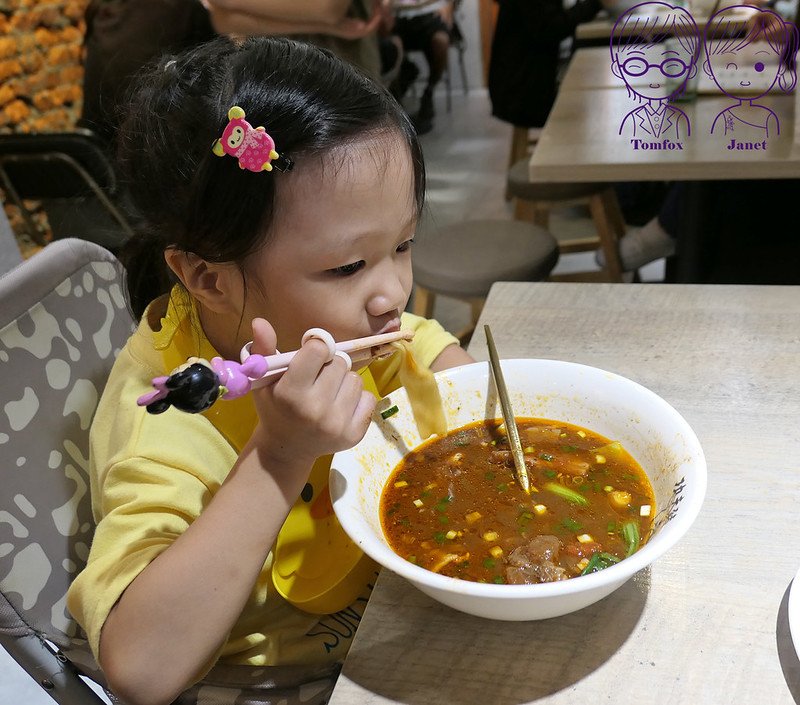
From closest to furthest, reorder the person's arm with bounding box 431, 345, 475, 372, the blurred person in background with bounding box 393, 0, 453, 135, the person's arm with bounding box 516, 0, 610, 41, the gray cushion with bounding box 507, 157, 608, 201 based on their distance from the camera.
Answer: the person's arm with bounding box 431, 345, 475, 372 < the gray cushion with bounding box 507, 157, 608, 201 < the person's arm with bounding box 516, 0, 610, 41 < the blurred person in background with bounding box 393, 0, 453, 135

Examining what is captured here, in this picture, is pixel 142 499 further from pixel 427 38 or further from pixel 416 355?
pixel 427 38

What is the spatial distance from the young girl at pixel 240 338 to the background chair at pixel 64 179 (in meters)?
1.60

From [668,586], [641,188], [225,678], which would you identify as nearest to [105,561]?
[225,678]

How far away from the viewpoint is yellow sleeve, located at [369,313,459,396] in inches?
52.1

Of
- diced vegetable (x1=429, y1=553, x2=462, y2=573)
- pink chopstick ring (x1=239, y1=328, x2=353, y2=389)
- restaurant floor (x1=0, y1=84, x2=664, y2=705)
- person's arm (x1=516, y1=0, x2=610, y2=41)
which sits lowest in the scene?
restaurant floor (x1=0, y1=84, x2=664, y2=705)

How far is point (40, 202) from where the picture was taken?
337 cm

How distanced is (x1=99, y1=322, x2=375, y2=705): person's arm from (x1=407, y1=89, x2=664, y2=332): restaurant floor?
2.12 m

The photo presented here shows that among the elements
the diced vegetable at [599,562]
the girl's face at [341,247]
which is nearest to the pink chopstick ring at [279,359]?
the girl's face at [341,247]

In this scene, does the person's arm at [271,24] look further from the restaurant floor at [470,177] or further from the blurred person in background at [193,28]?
the restaurant floor at [470,177]

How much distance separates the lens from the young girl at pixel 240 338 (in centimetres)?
83

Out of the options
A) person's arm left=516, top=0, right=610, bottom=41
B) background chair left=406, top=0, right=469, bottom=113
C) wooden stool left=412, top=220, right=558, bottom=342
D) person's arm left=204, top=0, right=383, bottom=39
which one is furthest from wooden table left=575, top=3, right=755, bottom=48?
person's arm left=204, top=0, right=383, bottom=39

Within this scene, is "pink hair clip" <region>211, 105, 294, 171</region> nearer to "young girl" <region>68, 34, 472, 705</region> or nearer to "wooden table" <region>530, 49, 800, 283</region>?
"young girl" <region>68, 34, 472, 705</region>

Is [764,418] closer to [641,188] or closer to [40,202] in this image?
[40,202]

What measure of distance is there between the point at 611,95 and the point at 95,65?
6.40ft
